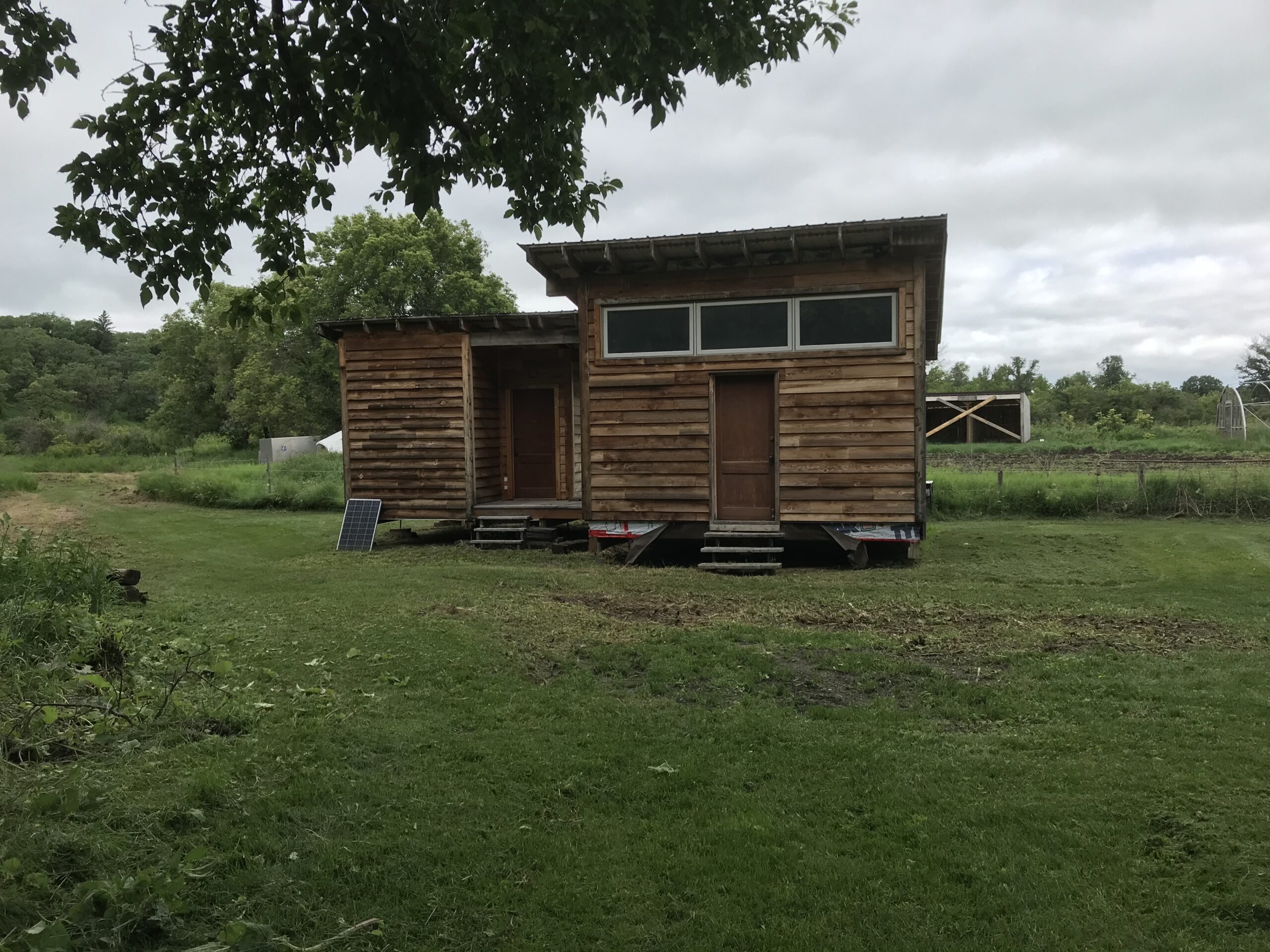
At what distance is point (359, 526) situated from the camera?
13828 millimetres

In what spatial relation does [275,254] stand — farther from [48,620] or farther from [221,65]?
[48,620]

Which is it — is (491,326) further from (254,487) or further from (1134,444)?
(1134,444)

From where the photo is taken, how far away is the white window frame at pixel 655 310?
1155cm

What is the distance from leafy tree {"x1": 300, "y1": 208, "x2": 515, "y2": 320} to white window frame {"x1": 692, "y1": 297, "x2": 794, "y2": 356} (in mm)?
24570

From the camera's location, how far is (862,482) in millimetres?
11164

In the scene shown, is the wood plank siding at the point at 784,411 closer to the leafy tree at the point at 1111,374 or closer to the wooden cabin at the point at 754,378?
the wooden cabin at the point at 754,378

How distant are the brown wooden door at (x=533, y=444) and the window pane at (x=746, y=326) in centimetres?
489

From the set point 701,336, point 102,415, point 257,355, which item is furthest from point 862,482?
point 102,415

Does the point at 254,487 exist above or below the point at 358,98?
below

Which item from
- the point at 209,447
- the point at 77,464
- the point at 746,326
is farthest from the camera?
the point at 209,447

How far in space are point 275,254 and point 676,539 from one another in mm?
9267

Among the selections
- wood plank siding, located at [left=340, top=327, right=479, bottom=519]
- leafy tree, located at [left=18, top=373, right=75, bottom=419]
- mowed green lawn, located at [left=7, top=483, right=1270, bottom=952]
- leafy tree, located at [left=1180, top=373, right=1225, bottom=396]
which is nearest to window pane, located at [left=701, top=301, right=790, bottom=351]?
mowed green lawn, located at [left=7, top=483, right=1270, bottom=952]

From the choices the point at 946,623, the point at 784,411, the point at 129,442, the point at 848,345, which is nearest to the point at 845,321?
the point at 848,345

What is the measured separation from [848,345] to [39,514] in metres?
16.8
